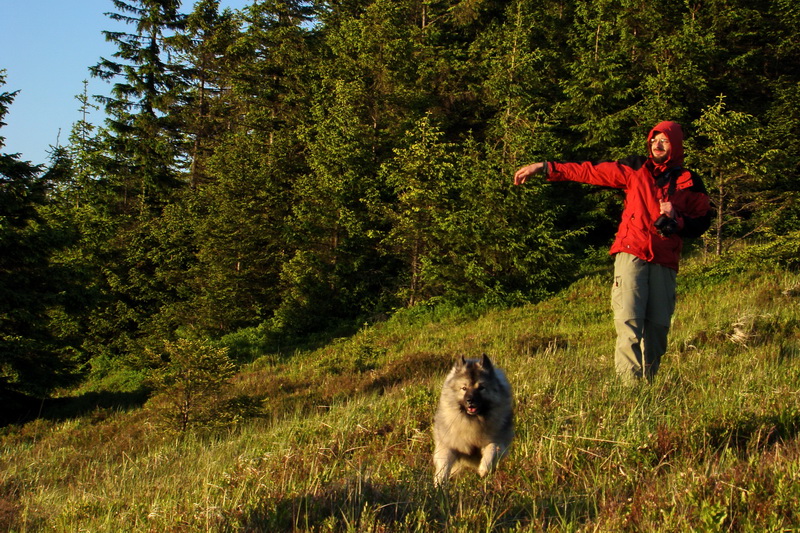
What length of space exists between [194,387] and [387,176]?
1338 centimetres

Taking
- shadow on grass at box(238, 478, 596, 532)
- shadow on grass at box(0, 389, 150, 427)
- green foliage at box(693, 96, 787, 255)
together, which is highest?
green foliage at box(693, 96, 787, 255)

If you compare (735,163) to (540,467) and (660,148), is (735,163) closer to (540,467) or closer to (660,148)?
(660,148)

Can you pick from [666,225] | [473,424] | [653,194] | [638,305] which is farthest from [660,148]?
[473,424]

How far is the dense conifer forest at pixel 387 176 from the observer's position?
18.7 meters

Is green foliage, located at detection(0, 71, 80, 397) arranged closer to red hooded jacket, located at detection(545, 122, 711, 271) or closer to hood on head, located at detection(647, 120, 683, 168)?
red hooded jacket, located at detection(545, 122, 711, 271)

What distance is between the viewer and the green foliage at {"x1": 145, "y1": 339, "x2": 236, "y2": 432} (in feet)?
35.4

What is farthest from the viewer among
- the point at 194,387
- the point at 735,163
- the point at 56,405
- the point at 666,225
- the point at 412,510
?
the point at 56,405

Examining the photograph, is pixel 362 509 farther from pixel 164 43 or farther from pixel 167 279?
pixel 164 43

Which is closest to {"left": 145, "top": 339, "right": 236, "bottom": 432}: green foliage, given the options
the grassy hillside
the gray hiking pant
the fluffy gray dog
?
the grassy hillside

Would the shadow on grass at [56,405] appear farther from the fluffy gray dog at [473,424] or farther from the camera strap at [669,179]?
the camera strap at [669,179]

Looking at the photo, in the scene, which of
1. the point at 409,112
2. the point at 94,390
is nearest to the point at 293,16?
the point at 409,112

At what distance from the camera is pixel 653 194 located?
230 inches

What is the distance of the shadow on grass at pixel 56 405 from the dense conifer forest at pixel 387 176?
61 cm

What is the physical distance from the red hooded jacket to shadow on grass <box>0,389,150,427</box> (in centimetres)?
1620
